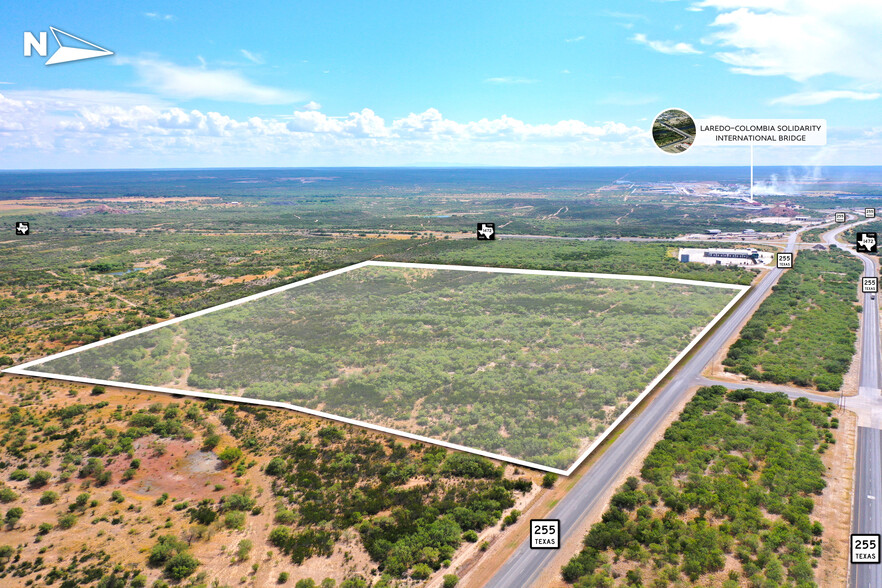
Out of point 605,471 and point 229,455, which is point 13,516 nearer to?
point 229,455

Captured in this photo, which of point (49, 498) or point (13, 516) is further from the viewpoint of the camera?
point (49, 498)

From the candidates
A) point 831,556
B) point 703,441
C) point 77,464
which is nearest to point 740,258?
point 703,441

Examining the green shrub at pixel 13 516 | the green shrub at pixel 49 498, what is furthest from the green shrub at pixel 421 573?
the green shrub at pixel 13 516

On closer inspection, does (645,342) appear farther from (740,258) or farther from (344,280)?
(740,258)

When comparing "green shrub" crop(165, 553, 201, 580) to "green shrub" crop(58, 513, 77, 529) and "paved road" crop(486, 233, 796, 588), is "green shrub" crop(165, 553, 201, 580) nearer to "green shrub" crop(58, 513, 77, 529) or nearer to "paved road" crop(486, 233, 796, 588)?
"green shrub" crop(58, 513, 77, 529)

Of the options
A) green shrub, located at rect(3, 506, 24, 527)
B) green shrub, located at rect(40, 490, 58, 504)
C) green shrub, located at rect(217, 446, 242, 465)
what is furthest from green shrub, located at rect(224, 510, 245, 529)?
green shrub, located at rect(3, 506, 24, 527)

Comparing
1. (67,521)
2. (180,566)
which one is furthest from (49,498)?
(180,566)

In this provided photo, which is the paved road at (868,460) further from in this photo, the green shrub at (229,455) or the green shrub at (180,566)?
the green shrub at (229,455)

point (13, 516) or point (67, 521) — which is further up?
point (13, 516)

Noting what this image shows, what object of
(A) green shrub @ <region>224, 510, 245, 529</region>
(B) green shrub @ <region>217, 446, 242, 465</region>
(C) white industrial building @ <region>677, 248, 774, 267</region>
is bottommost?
(A) green shrub @ <region>224, 510, 245, 529</region>
